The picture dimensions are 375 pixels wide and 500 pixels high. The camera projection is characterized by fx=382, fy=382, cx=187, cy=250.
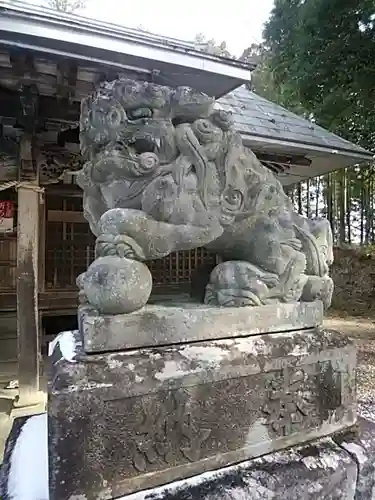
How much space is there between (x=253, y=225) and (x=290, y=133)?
332 cm

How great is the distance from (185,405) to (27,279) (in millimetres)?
2655

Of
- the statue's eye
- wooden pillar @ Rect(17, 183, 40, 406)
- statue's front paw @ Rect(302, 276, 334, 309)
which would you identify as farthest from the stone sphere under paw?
wooden pillar @ Rect(17, 183, 40, 406)

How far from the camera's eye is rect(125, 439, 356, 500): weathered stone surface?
0.95 m

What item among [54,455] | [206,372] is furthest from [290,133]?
[54,455]

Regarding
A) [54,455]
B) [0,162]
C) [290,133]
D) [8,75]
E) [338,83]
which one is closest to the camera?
[54,455]

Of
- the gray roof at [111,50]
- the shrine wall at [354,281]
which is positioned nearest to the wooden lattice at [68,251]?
the gray roof at [111,50]

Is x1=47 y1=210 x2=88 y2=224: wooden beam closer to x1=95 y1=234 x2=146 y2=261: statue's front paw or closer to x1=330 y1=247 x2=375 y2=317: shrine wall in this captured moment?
x1=95 y1=234 x2=146 y2=261: statue's front paw

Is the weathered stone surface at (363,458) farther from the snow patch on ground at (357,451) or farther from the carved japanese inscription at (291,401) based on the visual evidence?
the carved japanese inscription at (291,401)

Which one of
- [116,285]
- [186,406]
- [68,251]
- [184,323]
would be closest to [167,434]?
[186,406]

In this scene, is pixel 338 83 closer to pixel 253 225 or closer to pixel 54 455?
pixel 253 225

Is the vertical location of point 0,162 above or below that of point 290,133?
below

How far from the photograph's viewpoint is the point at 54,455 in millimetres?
831

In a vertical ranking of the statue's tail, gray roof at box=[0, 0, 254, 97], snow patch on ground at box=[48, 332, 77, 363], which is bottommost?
snow patch on ground at box=[48, 332, 77, 363]

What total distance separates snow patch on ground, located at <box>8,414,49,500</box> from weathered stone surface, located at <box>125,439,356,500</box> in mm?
286
